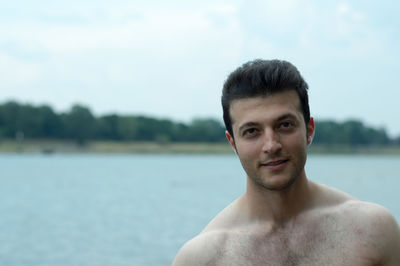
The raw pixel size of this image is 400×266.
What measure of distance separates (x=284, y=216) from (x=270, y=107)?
727 mm

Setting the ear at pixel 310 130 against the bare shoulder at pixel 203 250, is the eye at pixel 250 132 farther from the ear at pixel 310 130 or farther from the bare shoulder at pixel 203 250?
the bare shoulder at pixel 203 250

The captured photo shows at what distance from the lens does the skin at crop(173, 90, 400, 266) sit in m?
3.40

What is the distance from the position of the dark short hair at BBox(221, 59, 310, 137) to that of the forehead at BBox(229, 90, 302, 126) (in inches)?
1.1

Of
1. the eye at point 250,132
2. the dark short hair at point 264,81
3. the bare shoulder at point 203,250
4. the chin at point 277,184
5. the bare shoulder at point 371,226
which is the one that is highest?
the dark short hair at point 264,81

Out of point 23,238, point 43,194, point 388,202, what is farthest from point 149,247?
point 43,194

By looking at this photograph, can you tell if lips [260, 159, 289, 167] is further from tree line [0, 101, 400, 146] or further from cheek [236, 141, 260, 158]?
tree line [0, 101, 400, 146]

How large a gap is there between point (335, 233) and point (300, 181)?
380 millimetres

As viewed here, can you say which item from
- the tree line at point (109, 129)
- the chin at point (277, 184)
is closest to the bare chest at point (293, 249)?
the chin at point (277, 184)

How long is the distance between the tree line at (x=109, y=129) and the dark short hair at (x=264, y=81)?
418ft

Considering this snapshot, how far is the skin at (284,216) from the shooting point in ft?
11.2

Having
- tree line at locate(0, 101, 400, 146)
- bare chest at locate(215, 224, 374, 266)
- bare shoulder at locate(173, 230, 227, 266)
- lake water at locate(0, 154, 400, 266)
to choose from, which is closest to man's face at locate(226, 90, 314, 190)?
bare chest at locate(215, 224, 374, 266)

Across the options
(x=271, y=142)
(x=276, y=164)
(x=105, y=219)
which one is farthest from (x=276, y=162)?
(x=105, y=219)

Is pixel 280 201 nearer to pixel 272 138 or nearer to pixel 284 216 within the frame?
pixel 284 216

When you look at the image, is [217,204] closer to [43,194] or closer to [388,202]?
[388,202]
